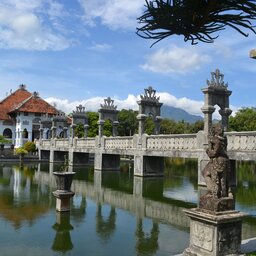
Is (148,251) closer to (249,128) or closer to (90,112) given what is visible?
(249,128)

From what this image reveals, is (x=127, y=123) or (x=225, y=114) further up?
(x=127, y=123)

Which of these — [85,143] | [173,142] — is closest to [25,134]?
[85,143]

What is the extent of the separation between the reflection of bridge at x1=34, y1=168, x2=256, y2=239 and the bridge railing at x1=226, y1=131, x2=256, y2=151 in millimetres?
4501

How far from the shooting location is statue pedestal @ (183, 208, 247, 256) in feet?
20.9

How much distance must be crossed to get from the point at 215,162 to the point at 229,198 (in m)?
0.68

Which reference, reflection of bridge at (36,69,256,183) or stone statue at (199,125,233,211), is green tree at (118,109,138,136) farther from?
stone statue at (199,125,233,211)

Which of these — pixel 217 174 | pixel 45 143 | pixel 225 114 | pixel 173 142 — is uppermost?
pixel 225 114

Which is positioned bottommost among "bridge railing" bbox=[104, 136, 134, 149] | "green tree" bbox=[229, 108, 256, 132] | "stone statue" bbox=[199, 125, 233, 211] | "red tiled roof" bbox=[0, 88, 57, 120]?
"stone statue" bbox=[199, 125, 233, 211]

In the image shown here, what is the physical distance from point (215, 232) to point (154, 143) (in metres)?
17.7

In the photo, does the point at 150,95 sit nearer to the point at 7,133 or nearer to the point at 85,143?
the point at 85,143

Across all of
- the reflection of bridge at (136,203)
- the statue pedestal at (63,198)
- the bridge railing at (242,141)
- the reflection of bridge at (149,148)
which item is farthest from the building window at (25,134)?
the statue pedestal at (63,198)

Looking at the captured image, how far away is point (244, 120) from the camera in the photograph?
48.5m

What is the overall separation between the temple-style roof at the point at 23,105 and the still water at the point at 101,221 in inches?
1485

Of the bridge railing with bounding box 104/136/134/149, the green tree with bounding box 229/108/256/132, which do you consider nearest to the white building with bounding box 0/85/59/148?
the green tree with bounding box 229/108/256/132
